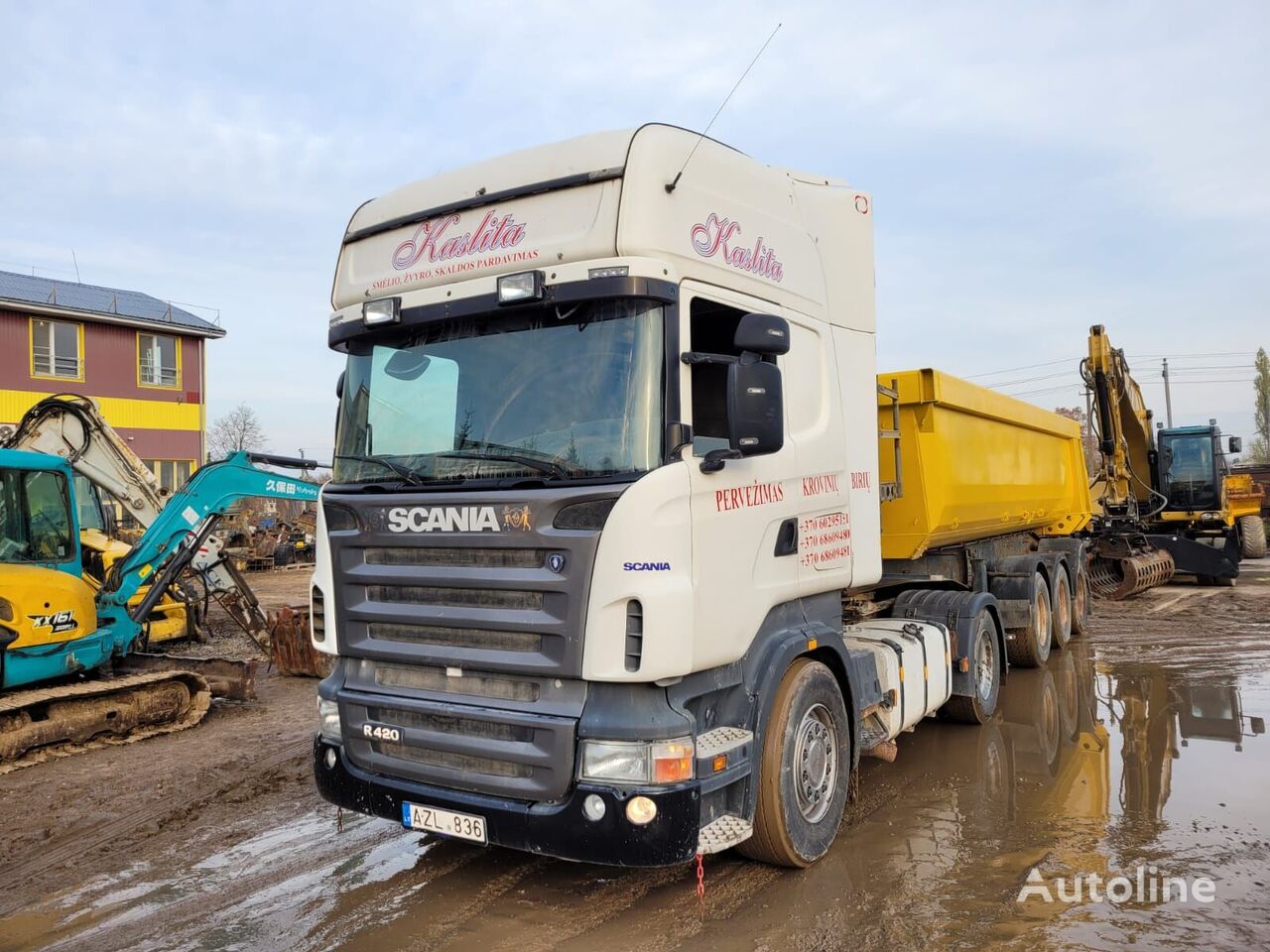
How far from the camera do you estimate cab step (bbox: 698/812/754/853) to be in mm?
3857

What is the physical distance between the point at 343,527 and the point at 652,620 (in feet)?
5.83

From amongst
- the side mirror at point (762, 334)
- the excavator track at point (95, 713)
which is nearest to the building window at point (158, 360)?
the excavator track at point (95, 713)

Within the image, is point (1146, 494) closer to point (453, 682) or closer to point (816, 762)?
point (816, 762)

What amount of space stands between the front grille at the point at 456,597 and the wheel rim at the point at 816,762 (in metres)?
1.64

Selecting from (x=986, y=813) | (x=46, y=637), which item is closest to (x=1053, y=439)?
(x=986, y=813)

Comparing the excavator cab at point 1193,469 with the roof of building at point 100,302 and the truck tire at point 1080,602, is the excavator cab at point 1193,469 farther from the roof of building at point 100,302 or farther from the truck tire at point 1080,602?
the roof of building at point 100,302

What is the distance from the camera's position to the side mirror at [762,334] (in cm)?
411

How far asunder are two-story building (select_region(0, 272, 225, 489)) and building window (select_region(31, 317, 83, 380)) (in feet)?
0.08

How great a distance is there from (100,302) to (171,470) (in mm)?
5715

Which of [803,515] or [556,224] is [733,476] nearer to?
[803,515]

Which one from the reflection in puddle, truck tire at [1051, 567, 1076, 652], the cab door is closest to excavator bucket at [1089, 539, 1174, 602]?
truck tire at [1051, 567, 1076, 652]

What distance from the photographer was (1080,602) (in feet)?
38.8

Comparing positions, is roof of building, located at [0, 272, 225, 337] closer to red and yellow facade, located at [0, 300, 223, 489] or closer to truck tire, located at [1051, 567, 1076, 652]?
red and yellow facade, located at [0, 300, 223, 489]

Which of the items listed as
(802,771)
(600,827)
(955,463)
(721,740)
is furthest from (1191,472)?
(600,827)
